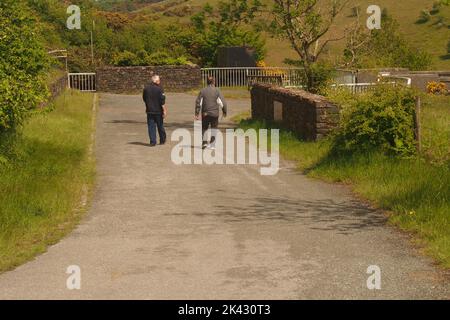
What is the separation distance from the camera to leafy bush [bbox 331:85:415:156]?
1415cm

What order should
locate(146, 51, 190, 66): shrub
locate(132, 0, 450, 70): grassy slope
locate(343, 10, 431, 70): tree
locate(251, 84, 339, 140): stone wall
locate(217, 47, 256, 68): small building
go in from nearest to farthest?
locate(251, 84, 339, 140): stone wall
locate(343, 10, 431, 70): tree
locate(146, 51, 190, 66): shrub
locate(217, 47, 256, 68): small building
locate(132, 0, 450, 70): grassy slope

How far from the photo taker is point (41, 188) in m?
12.4

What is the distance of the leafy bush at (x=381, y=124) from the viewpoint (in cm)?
1415

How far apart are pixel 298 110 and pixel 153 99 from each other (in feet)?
11.3

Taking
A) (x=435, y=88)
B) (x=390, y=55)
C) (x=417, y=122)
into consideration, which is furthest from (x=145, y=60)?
(x=417, y=122)

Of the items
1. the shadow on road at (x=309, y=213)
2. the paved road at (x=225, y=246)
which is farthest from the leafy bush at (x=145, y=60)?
the shadow on road at (x=309, y=213)

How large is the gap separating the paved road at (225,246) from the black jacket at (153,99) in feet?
15.1

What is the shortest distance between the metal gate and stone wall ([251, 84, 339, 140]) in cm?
1845

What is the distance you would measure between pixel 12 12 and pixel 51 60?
3.86 feet

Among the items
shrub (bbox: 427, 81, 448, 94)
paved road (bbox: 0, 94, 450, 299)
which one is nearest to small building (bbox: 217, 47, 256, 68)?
shrub (bbox: 427, 81, 448, 94)

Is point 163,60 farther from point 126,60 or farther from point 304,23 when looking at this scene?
point 304,23

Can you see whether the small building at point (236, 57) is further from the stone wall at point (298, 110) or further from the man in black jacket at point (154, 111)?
the man in black jacket at point (154, 111)

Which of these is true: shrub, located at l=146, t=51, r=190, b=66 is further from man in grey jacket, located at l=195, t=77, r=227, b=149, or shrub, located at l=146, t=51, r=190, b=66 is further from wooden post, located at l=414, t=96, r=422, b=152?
wooden post, located at l=414, t=96, r=422, b=152
